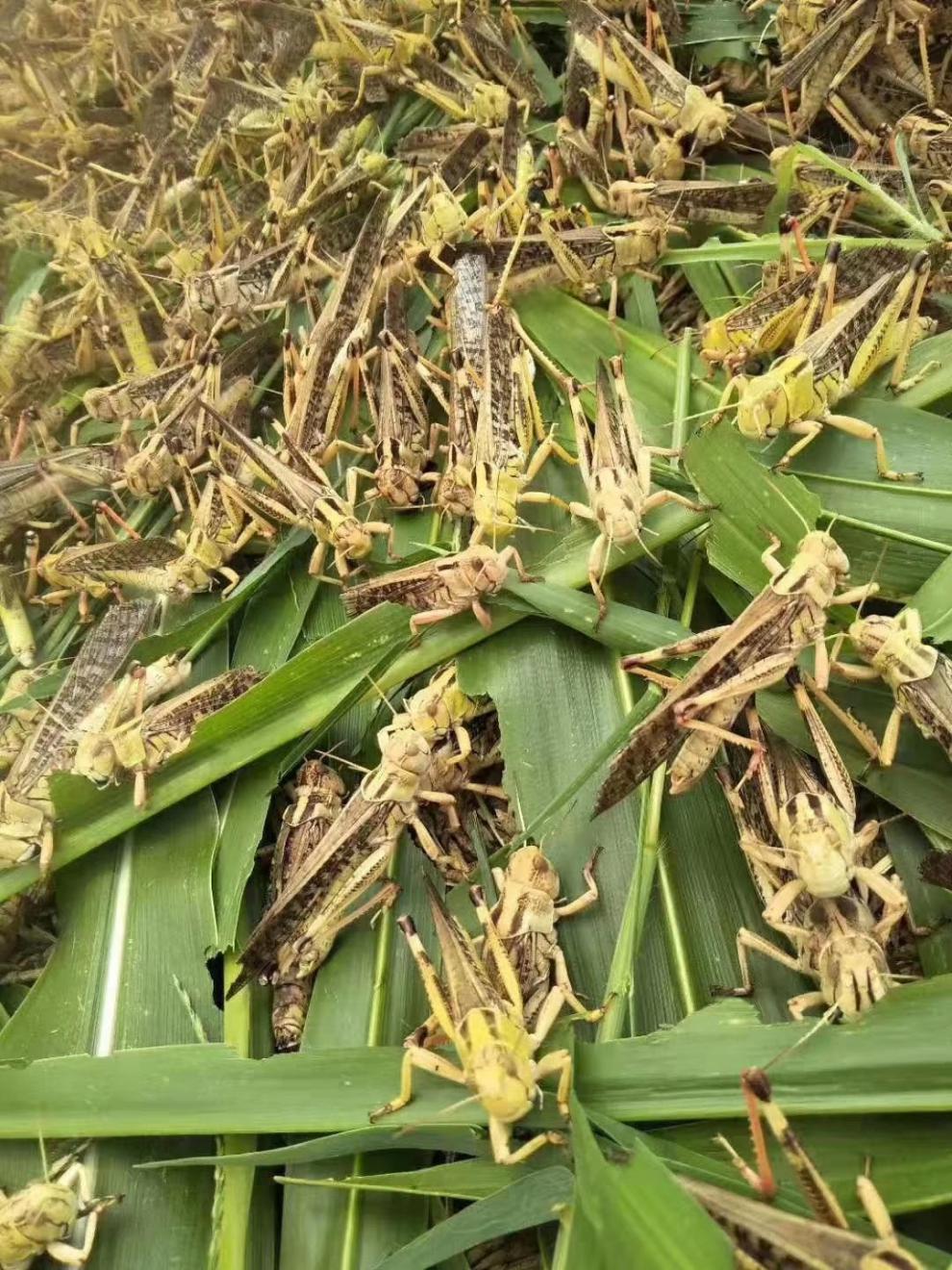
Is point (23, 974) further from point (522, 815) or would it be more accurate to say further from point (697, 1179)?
point (697, 1179)

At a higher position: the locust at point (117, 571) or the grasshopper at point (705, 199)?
the grasshopper at point (705, 199)

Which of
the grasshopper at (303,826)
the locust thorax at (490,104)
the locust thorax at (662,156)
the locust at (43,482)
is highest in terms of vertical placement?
the locust thorax at (490,104)

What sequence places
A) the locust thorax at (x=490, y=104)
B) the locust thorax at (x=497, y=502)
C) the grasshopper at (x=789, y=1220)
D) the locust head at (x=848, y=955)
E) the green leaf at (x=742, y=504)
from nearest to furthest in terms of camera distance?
the grasshopper at (x=789, y=1220), the locust head at (x=848, y=955), the green leaf at (x=742, y=504), the locust thorax at (x=497, y=502), the locust thorax at (x=490, y=104)

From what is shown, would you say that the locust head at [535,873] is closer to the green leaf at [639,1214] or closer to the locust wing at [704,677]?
the locust wing at [704,677]

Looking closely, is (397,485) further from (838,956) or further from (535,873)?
(838,956)

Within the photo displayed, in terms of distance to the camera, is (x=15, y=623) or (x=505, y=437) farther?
(x=15, y=623)

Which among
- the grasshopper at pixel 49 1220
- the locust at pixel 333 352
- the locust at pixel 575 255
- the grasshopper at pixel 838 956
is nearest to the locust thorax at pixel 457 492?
the locust at pixel 333 352

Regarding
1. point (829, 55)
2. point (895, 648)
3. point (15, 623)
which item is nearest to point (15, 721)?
point (15, 623)

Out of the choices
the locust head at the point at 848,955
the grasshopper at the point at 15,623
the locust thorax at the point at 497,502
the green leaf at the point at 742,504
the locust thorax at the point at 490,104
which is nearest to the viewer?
the locust head at the point at 848,955
